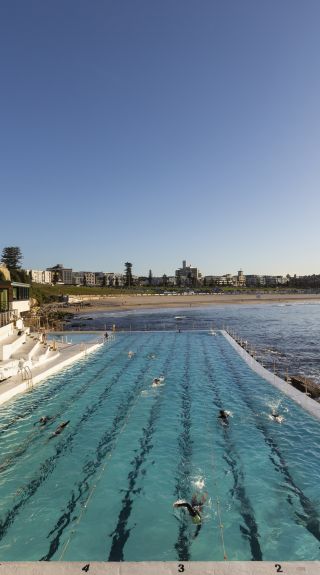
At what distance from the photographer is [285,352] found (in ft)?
139

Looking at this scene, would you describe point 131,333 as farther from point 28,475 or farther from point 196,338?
point 28,475

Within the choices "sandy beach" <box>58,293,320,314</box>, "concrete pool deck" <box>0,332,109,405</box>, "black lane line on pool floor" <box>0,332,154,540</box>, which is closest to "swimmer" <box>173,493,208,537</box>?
"black lane line on pool floor" <box>0,332,154,540</box>

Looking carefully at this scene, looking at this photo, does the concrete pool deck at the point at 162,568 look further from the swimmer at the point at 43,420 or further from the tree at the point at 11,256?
the tree at the point at 11,256

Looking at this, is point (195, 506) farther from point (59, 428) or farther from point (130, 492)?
point (59, 428)

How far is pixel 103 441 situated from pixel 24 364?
1313cm

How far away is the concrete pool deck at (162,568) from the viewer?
26.0ft

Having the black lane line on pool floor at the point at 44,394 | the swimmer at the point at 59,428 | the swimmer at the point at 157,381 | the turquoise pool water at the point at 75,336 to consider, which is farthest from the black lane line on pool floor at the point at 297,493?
the turquoise pool water at the point at 75,336

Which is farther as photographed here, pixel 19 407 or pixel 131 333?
pixel 131 333

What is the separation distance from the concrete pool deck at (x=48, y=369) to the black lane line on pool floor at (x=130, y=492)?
8.94m

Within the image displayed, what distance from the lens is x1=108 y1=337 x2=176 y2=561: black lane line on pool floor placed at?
378 inches

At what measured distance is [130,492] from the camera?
12.3 m

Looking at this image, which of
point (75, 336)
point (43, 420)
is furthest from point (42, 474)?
point (75, 336)

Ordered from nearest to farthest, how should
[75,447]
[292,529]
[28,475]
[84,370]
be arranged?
1. [292,529]
2. [28,475]
3. [75,447]
4. [84,370]

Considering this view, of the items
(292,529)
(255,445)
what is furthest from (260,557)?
(255,445)
